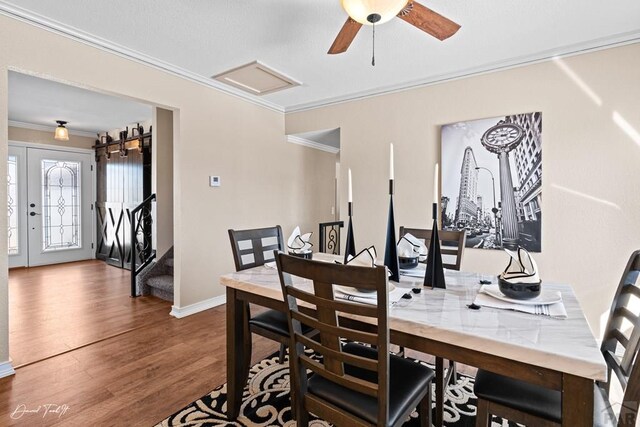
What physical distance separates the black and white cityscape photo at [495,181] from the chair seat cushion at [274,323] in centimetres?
205

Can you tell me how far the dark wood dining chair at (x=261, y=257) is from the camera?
180cm

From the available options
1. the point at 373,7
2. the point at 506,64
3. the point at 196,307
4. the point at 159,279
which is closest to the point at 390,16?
the point at 373,7

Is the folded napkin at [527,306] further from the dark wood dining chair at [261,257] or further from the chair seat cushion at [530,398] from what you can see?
the dark wood dining chair at [261,257]

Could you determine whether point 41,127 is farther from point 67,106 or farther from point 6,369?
point 6,369

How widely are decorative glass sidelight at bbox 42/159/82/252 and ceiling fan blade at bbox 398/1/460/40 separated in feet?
21.7

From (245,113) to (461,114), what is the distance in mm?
2472

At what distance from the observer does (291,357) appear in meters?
1.28

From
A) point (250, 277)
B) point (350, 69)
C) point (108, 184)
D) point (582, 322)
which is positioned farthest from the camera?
point (108, 184)

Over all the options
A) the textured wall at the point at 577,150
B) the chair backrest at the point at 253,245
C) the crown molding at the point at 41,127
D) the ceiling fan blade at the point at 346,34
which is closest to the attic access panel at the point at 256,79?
the ceiling fan blade at the point at 346,34

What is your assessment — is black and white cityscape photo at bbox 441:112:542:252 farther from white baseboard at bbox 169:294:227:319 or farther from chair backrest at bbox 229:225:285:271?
white baseboard at bbox 169:294:227:319

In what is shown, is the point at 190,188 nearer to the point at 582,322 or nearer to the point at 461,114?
the point at 461,114

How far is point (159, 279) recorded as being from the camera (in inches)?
159

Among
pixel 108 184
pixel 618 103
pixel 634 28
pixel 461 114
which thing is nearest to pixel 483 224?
pixel 461 114

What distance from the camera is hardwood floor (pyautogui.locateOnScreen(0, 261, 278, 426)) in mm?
1876
